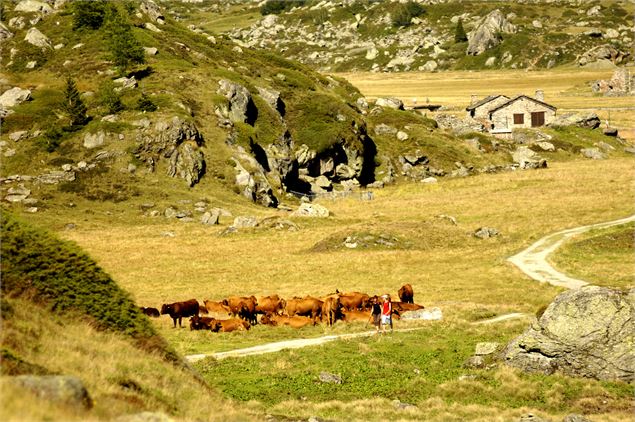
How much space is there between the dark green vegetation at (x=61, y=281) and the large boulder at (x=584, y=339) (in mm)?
15820

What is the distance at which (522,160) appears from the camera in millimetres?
115875

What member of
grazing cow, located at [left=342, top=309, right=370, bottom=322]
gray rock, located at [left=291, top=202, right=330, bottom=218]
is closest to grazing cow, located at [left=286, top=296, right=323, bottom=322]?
grazing cow, located at [left=342, top=309, right=370, bottom=322]

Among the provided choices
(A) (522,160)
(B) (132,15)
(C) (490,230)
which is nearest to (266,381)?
(C) (490,230)

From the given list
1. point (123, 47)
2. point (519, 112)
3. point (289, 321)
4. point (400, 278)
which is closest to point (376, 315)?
point (289, 321)

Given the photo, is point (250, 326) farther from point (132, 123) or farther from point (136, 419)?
point (132, 123)

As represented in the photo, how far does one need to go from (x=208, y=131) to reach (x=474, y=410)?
255 ft

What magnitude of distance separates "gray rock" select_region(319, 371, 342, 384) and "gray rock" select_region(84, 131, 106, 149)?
2756 inches

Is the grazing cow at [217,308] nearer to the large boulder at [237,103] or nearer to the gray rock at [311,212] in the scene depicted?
the gray rock at [311,212]

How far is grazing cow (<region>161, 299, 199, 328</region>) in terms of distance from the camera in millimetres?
37062

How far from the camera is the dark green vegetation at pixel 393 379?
2317cm

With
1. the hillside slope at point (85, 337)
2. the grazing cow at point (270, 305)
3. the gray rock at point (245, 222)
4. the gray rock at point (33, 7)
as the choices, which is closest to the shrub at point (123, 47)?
the gray rock at point (33, 7)

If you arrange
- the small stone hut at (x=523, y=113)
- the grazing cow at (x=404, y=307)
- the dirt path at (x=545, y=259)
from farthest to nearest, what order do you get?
the small stone hut at (x=523, y=113), the dirt path at (x=545, y=259), the grazing cow at (x=404, y=307)

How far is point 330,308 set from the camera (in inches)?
1406

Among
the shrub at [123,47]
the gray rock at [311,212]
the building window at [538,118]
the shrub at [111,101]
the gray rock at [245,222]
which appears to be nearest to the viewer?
the gray rock at [245,222]
